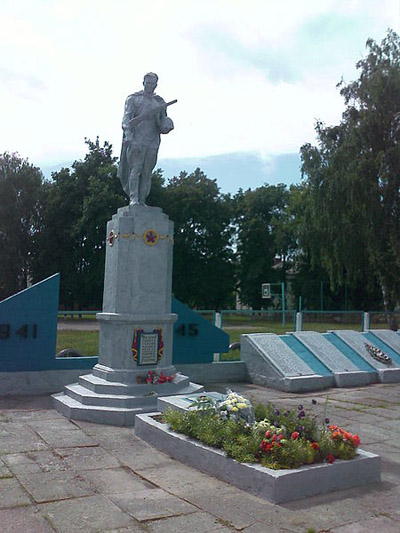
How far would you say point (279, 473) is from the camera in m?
4.62

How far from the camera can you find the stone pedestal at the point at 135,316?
27.3 feet

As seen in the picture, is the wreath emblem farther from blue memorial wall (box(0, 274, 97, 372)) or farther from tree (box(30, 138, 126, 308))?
tree (box(30, 138, 126, 308))

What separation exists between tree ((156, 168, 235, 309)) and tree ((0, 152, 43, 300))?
354 inches

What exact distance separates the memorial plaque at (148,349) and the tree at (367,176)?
14.5m

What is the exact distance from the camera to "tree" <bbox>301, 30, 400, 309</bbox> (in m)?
21.3

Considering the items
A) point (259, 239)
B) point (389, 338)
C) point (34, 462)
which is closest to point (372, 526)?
point (34, 462)

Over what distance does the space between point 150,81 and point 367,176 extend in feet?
47.9

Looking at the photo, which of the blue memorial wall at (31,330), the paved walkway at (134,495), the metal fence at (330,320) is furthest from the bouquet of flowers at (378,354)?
the blue memorial wall at (31,330)

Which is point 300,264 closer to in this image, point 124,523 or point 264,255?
point 264,255

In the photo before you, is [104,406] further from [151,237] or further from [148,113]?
[148,113]

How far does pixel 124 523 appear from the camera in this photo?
4.07 meters

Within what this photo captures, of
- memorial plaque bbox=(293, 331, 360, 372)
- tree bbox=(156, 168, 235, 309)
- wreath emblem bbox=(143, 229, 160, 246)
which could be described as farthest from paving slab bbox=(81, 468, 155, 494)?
tree bbox=(156, 168, 235, 309)

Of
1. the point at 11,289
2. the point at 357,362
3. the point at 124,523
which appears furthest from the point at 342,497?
the point at 11,289

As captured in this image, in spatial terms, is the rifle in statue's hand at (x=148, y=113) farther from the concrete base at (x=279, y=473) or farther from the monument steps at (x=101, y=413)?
the concrete base at (x=279, y=473)
